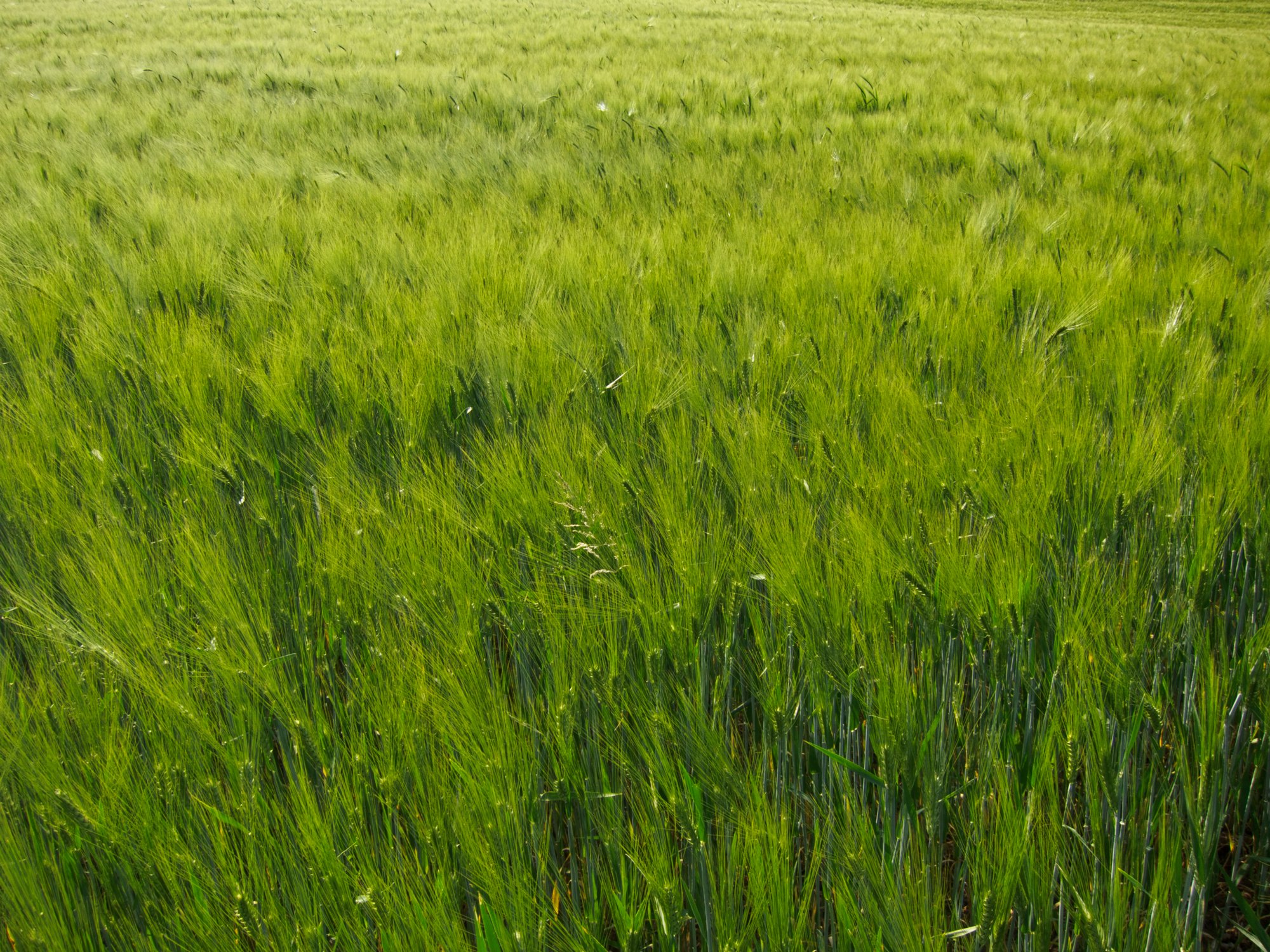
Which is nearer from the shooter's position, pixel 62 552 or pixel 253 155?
pixel 62 552

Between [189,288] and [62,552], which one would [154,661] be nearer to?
[62,552]

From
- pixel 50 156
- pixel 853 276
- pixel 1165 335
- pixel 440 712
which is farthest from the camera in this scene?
pixel 50 156

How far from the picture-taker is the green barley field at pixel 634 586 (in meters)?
0.65

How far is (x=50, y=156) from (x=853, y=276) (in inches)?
139

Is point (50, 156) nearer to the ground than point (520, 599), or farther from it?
farther from it

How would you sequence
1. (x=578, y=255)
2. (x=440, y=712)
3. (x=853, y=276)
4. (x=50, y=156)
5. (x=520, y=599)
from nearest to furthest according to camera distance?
(x=440, y=712)
(x=520, y=599)
(x=853, y=276)
(x=578, y=255)
(x=50, y=156)

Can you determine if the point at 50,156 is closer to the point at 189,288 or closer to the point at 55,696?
the point at 189,288

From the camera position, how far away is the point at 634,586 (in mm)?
869

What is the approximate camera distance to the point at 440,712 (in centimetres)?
74

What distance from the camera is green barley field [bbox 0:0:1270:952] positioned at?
0.65m

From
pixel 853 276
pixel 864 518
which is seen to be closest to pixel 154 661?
pixel 864 518

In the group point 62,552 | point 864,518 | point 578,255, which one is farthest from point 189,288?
point 864,518

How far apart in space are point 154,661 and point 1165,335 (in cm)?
165

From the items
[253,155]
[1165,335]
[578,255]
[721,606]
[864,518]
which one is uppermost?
[253,155]
